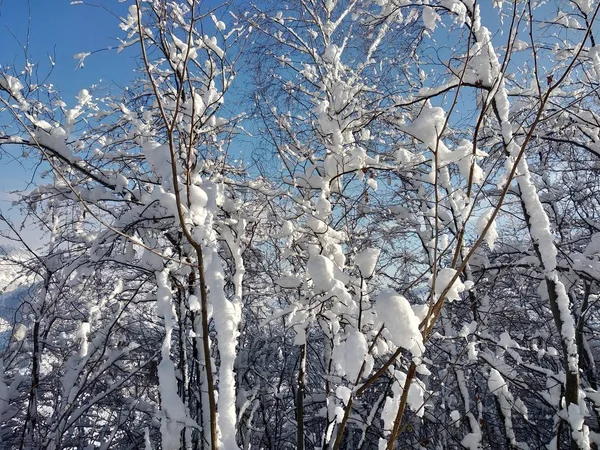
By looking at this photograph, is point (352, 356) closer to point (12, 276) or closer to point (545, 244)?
point (545, 244)

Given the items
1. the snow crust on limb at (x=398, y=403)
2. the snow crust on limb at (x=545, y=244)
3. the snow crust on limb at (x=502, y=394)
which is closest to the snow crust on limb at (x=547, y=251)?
the snow crust on limb at (x=545, y=244)

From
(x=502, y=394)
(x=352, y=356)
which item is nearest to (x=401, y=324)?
(x=352, y=356)

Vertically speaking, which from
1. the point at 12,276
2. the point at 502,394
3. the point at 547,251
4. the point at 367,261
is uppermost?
the point at 12,276

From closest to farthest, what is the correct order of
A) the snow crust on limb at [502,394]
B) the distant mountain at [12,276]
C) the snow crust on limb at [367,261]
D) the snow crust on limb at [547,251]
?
the snow crust on limb at [367,261] → the snow crust on limb at [547,251] → the snow crust on limb at [502,394] → the distant mountain at [12,276]

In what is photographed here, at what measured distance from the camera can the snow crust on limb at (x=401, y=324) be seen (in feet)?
2.61

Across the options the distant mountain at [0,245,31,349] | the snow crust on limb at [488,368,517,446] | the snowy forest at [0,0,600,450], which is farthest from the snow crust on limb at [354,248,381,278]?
the distant mountain at [0,245,31,349]

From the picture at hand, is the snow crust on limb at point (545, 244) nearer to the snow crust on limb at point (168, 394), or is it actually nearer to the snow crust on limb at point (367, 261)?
the snow crust on limb at point (367, 261)

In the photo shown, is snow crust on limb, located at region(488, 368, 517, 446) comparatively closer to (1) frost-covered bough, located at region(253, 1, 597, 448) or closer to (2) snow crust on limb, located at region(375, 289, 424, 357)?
(1) frost-covered bough, located at region(253, 1, 597, 448)

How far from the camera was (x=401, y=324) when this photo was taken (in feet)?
2.66

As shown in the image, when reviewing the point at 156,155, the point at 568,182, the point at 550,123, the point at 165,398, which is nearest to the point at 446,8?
the point at 550,123

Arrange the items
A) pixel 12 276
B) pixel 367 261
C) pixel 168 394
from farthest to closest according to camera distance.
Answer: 1. pixel 12 276
2. pixel 168 394
3. pixel 367 261

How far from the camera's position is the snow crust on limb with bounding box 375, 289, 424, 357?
796 mm

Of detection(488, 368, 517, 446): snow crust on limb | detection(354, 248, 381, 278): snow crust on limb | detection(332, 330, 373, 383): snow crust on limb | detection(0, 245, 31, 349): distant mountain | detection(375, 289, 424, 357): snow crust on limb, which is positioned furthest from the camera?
detection(0, 245, 31, 349): distant mountain

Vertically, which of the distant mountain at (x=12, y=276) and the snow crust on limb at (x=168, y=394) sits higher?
the distant mountain at (x=12, y=276)
